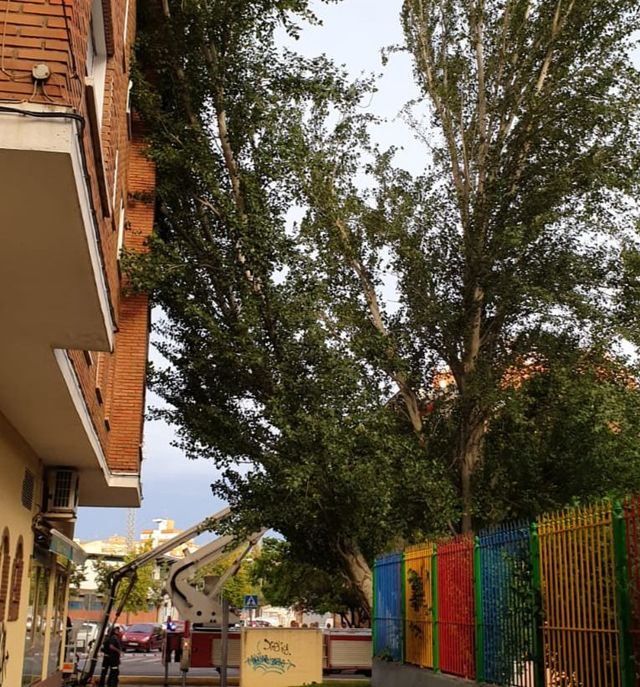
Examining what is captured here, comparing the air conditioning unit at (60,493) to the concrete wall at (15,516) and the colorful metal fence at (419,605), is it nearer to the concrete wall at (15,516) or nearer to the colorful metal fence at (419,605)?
the concrete wall at (15,516)

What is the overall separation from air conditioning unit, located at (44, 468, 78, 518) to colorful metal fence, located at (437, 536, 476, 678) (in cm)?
533

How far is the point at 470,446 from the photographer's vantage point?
20297 millimetres

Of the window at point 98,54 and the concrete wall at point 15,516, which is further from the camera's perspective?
the concrete wall at point 15,516

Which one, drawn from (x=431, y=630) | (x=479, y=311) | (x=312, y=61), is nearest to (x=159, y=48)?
(x=312, y=61)

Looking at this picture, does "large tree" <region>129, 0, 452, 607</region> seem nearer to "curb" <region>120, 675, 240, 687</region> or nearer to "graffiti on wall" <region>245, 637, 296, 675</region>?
→ "graffiti on wall" <region>245, 637, 296, 675</region>

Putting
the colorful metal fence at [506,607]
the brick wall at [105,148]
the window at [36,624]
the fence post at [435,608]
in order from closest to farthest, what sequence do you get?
the brick wall at [105,148] < the colorful metal fence at [506,607] < the fence post at [435,608] < the window at [36,624]

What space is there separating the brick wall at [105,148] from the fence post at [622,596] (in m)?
4.46

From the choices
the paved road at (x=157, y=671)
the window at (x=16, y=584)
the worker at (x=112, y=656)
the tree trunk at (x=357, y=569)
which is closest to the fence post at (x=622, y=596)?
the window at (x=16, y=584)

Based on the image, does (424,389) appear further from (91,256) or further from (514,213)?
(91,256)

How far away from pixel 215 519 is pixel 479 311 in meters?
7.22

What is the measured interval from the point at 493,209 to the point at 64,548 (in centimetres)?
1141

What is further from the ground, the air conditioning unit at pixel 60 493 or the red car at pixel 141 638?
the air conditioning unit at pixel 60 493

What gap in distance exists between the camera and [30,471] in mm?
12281

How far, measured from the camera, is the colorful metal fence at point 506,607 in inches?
363
